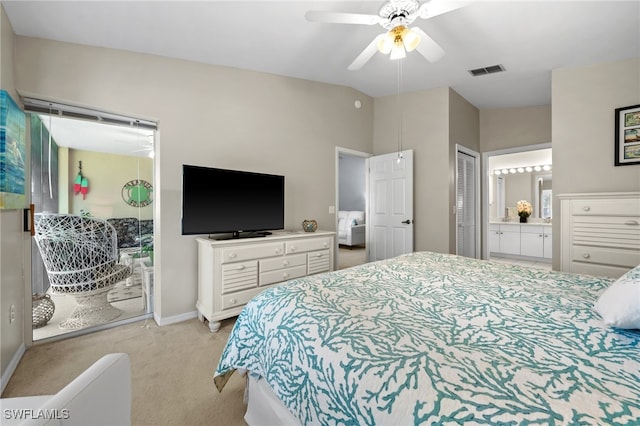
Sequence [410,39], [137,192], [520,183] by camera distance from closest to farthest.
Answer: [410,39]
[137,192]
[520,183]

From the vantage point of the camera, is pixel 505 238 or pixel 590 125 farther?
pixel 505 238

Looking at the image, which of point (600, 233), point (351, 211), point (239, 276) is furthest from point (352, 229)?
point (600, 233)

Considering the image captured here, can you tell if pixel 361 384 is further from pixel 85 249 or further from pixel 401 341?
pixel 85 249

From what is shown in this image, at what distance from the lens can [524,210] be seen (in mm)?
5414

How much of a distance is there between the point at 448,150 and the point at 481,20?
165 cm

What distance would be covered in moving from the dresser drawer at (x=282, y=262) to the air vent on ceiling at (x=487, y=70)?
9.86 ft

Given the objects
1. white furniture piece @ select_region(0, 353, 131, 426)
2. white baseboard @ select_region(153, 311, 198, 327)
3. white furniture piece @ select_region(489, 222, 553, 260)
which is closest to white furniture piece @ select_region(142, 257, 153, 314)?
white baseboard @ select_region(153, 311, 198, 327)

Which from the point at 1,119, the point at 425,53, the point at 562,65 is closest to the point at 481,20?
the point at 425,53

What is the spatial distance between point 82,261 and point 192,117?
1670 millimetres

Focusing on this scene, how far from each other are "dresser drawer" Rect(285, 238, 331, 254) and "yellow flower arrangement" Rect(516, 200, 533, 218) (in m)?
4.52

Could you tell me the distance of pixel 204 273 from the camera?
2607mm

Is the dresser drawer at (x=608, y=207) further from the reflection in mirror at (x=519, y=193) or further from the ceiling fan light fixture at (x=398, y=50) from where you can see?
the reflection in mirror at (x=519, y=193)

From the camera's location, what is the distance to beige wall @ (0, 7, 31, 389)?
173 centimetres

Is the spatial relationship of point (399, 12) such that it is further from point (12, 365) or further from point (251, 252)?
point (12, 365)
